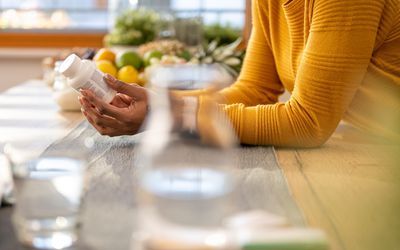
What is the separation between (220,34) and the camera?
3498 millimetres

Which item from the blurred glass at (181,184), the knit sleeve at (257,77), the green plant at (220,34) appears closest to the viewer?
the blurred glass at (181,184)

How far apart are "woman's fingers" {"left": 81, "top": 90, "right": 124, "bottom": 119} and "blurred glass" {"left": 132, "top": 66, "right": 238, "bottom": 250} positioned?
501mm

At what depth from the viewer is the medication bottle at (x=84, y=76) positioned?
1.14 meters

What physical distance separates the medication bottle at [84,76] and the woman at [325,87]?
13 millimetres

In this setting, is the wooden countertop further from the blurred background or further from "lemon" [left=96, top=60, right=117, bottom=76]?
the blurred background

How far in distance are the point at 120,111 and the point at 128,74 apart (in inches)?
25.7

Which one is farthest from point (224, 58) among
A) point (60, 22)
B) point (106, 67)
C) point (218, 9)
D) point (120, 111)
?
point (60, 22)

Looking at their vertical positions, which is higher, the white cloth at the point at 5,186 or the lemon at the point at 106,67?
the white cloth at the point at 5,186

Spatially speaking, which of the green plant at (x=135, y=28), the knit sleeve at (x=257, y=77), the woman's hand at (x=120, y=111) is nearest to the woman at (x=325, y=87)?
the woman's hand at (x=120, y=111)

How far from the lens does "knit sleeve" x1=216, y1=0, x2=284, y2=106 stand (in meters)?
1.67

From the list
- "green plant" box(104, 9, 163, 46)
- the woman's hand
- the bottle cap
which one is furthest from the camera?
"green plant" box(104, 9, 163, 46)

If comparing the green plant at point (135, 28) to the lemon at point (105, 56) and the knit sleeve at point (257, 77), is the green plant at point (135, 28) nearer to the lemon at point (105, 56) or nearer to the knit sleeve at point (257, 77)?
the lemon at point (105, 56)

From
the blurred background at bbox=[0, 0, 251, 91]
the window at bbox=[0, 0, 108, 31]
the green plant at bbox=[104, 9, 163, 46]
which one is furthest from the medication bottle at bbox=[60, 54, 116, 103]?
the window at bbox=[0, 0, 108, 31]

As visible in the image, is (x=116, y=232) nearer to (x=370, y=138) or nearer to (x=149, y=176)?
(x=149, y=176)
